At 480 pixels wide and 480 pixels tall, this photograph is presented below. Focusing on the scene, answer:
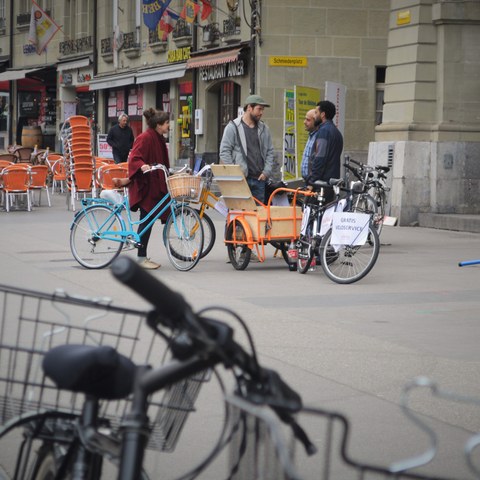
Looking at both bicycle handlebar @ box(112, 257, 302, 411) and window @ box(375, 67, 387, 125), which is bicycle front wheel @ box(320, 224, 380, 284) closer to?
bicycle handlebar @ box(112, 257, 302, 411)

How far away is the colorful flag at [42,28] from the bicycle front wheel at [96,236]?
28534mm

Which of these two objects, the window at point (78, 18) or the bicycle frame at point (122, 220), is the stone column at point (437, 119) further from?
the window at point (78, 18)

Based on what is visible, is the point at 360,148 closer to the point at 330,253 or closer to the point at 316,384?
the point at 330,253

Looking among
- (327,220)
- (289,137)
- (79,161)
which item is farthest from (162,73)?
(327,220)

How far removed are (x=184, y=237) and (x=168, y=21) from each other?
803 inches

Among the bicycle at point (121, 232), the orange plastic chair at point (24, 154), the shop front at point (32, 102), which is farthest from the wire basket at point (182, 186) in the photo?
the shop front at point (32, 102)

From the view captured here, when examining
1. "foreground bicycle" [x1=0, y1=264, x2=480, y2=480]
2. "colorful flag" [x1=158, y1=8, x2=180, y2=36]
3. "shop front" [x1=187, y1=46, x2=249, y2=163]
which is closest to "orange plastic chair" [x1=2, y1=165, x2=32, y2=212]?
"shop front" [x1=187, y1=46, x2=249, y2=163]

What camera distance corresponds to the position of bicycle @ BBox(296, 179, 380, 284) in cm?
1162

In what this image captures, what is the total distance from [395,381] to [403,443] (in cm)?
141

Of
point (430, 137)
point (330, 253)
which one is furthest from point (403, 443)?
point (430, 137)

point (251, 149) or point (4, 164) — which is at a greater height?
point (251, 149)

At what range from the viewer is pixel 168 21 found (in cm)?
3225

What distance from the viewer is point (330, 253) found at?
1203 centimetres

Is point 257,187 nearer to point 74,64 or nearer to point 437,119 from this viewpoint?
point 437,119
